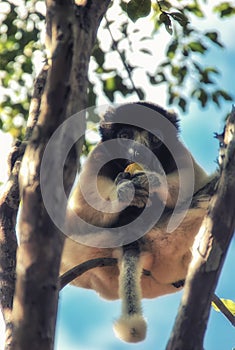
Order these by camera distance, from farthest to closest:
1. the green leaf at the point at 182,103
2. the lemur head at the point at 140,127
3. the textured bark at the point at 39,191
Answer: the green leaf at the point at 182,103 < the lemur head at the point at 140,127 < the textured bark at the point at 39,191

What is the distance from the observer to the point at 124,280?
5.32 m

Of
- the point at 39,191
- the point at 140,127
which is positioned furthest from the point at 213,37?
the point at 39,191

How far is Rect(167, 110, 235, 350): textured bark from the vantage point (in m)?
3.20

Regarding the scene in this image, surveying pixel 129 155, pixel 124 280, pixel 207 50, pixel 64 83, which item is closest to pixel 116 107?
pixel 129 155

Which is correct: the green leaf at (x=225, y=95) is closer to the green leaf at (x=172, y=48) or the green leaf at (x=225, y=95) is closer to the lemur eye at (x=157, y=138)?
the green leaf at (x=172, y=48)

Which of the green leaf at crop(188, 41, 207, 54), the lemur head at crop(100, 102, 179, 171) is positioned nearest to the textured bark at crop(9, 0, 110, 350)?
the lemur head at crop(100, 102, 179, 171)

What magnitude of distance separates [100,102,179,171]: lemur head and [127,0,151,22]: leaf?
1.63 meters

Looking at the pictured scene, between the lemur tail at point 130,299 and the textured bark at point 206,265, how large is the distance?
56.2 inches

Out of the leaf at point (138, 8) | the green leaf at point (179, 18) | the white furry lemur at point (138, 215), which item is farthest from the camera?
the white furry lemur at point (138, 215)

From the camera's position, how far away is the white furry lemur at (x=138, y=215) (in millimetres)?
5559

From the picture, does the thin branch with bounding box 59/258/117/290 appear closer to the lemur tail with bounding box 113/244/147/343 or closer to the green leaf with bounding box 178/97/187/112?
the lemur tail with bounding box 113/244/147/343

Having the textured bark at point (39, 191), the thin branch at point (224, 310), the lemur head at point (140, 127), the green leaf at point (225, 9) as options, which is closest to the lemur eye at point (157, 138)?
the lemur head at point (140, 127)

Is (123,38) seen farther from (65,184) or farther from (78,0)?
(65,184)

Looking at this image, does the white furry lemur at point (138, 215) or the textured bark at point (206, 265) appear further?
the white furry lemur at point (138, 215)
